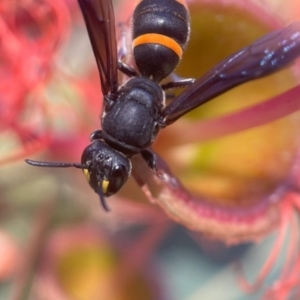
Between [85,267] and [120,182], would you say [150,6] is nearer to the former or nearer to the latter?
[120,182]

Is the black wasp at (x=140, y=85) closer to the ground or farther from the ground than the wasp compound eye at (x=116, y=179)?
farther from the ground

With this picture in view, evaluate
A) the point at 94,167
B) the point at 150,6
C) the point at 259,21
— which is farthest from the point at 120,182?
the point at 259,21

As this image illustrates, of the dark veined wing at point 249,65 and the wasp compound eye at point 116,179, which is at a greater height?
the dark veined wing at point 249,65

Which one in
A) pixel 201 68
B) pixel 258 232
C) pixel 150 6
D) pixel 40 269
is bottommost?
pixel 40 269

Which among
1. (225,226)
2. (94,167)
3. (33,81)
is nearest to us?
(94,167)

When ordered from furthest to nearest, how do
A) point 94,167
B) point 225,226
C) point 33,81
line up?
1. point 33,81
2. point 225,226
3. point 94,167

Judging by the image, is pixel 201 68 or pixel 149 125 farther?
pixel 201 68

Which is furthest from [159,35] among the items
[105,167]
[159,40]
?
[105,167]
